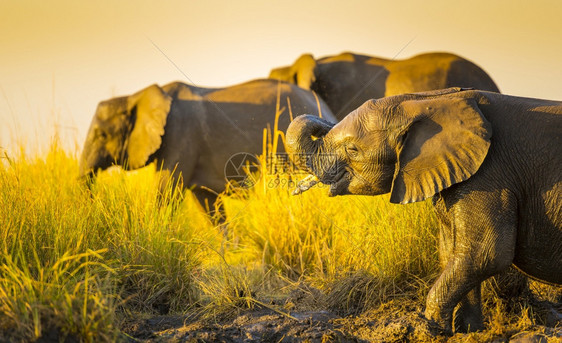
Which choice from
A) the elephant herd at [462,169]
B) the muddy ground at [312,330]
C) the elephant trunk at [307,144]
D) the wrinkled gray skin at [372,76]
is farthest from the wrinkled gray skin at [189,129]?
the elephant herd at [462,169]

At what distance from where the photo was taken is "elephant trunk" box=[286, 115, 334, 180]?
4316mm

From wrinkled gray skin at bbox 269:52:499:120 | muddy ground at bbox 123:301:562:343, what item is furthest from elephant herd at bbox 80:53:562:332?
wrinkled gray skin at bbox 269:52:499:120

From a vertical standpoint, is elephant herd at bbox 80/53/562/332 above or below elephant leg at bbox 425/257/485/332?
above

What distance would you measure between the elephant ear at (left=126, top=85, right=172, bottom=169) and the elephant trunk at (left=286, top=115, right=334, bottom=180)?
520 centimetres

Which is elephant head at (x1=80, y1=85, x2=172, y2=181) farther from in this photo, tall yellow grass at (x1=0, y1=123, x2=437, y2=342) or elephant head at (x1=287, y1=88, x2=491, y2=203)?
elephant head at (x1=287, y1=88, x2=491, y2=203)

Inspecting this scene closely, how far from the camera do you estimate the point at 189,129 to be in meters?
9.65

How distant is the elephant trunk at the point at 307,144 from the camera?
4.32 meters

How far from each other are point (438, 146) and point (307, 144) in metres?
0.80

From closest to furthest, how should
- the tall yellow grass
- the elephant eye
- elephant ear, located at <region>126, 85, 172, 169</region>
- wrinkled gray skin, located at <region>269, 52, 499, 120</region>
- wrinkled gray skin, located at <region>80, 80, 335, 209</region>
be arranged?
the elephant eye → the tall yellow grass → elephant ear, located at <region>126, 85, 172, 169</region> → wrinkled gray skin, located at <region>80, 80, 335, 209</region> → wrinkled gray skin, located at <region>269, 52, 499, 120</region>

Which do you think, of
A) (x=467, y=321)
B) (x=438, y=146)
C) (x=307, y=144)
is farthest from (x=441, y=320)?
(x=307, y=144)

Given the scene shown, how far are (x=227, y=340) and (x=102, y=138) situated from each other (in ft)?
19.9

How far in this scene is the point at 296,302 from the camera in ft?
A: 17.4

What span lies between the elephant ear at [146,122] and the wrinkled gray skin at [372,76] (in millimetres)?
3416

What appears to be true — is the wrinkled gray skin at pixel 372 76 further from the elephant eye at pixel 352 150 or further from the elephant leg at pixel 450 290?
the elephant leg at pixel 450 290
